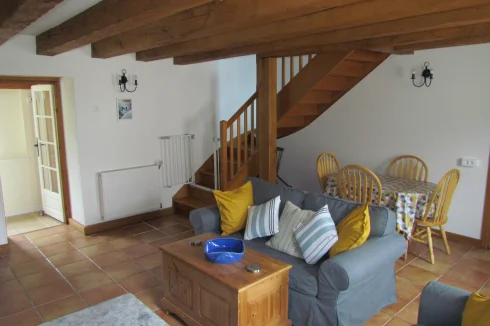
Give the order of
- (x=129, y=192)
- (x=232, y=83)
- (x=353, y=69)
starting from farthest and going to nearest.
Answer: (x=232, y=83), (x=129, y=192), (x=353, y=69)

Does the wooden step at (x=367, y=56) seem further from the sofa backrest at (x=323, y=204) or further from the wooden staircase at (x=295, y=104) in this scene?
the sofa backrest at (x=323, y=204)

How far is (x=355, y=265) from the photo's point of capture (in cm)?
243

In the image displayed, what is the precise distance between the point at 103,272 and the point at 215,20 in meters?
2.58

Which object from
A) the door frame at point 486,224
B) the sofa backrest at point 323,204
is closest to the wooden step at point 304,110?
the sofa backrest at point 323,204

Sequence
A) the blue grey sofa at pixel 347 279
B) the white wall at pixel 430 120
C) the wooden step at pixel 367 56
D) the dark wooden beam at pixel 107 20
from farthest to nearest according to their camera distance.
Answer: the wooden step at pixel 367 56 < the white wall at pixel 430 120 < the blue grey sofa at pixel 347 279 < the dark wooden beam at pixel 107 20

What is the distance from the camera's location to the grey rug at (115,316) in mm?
2586

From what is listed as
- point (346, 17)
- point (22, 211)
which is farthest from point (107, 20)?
point (22, 211)

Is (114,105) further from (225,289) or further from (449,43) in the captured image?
(449,43)

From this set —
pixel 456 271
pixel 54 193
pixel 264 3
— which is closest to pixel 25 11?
pixel 264 3

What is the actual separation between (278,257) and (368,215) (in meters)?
0.74

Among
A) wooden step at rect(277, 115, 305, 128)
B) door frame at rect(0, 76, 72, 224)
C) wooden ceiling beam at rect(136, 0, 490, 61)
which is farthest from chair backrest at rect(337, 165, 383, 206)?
door frame at rect(0, 76, 72, 224)

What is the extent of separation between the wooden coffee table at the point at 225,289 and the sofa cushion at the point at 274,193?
75 centimetres

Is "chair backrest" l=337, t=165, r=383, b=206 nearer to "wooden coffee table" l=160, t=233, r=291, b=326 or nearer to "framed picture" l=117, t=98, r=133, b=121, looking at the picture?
"wooden coffee table" l=160, t=233, r=291, b=326

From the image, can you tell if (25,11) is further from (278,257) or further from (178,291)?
(278,257)
